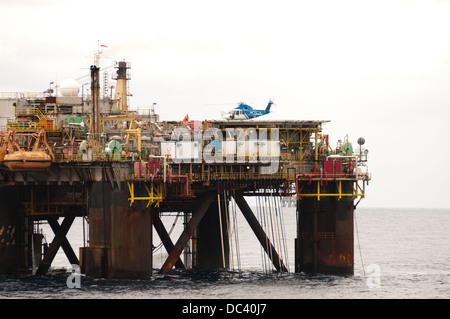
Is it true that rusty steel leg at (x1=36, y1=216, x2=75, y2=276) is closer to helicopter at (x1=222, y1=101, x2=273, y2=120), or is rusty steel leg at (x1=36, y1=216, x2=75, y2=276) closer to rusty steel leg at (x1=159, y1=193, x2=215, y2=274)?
rusty steel leg at (x1=159, y1=193, x2=215, y2=274)

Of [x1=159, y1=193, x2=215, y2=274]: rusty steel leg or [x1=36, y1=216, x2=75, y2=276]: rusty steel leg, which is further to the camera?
[x1=36, y1=216, x2=75, y2=276]: rusty steel leg

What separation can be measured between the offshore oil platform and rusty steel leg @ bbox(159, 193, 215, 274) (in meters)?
0.07

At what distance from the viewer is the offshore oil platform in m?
70.7

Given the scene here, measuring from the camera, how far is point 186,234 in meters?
75.3

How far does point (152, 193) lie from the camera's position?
7050cm

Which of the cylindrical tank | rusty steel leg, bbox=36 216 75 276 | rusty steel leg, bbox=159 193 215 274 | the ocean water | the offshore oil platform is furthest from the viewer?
the cylindrical tank

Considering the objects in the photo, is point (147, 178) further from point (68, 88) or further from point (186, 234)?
point (68, 88)

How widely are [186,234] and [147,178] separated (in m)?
6.81

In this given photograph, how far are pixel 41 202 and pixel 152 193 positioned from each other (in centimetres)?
1069

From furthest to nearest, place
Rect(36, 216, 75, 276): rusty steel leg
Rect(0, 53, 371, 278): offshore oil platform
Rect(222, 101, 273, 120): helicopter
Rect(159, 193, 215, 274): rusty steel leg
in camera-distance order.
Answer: Rect(36, 216, 75, 276): rusty steel leg
Rect(222, 101, 273, 120): helicopter
Rect(159, 193, 215, 274): rusty steel leg
Rect(0, 53, 371, 278): offshore oil platform

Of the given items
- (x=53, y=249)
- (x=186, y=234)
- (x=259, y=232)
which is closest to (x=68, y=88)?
(x=53, y=249)

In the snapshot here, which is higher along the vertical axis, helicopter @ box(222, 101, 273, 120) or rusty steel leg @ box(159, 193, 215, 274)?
helicopter @ box(222, 101, 273, 120)

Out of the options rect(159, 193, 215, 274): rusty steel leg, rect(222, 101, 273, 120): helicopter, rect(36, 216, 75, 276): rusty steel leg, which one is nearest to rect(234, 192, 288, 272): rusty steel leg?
rect(159, 193, 215, 274): rusty steel leg
